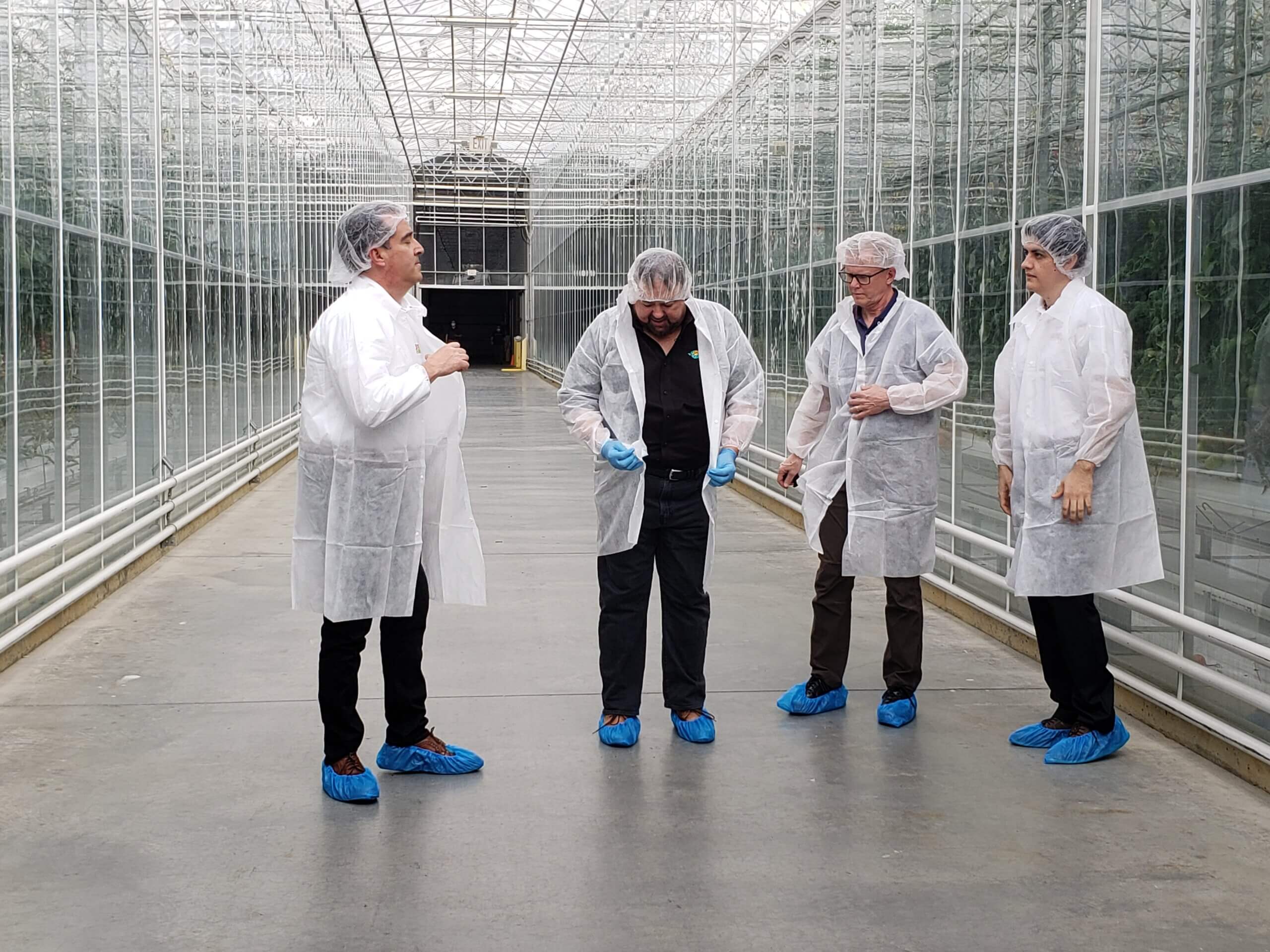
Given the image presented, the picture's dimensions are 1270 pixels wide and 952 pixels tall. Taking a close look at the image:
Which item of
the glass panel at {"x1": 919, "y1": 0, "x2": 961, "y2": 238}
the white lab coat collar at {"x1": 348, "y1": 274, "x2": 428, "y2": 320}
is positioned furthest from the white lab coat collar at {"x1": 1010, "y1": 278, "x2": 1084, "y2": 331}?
the glass panel at {"x1": 919, "y1": 0, "x2": 961, "y2": 238}

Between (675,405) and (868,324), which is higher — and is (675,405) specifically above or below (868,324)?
below

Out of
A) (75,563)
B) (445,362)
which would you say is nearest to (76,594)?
(75,563)

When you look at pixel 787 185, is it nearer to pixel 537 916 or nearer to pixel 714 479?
pixel 714 479

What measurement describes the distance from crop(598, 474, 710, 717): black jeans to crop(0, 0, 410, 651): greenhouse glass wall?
8.68ft

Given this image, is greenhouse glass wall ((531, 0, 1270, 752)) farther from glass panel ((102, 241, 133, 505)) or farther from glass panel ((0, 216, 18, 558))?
glass panel ((102, 241, 133, 505))

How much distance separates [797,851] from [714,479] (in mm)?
1436

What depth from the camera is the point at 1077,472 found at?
4652 mm

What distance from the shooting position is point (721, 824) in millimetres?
Result: 4227

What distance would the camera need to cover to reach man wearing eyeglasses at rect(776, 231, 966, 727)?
521cm

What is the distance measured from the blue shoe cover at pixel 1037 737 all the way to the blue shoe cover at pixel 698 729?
1039mm

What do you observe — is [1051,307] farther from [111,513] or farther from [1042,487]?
[111,513]

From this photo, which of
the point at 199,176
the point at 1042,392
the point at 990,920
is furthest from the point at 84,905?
the point at 199,176

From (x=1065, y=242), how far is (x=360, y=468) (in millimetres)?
2385

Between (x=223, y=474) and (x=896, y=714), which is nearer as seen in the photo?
(x=896, y=714)
